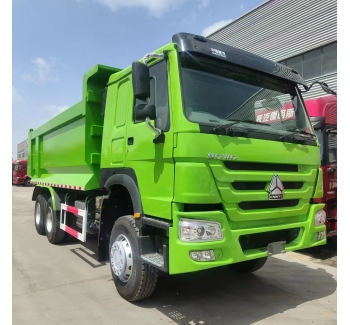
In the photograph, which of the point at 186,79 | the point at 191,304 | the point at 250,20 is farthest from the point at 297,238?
the point at 250,20

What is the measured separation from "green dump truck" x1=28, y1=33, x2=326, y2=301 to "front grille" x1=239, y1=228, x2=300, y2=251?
0.01 metres

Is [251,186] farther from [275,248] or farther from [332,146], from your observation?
[332,146]

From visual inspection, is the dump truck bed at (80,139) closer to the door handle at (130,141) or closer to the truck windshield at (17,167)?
the door handle at (130,141)

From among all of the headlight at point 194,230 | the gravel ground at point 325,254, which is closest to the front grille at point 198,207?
the headlight at point 194,230

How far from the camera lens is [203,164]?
9.30ft

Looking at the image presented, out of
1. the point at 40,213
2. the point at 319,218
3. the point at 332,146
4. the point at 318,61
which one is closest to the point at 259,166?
the point at 319,218

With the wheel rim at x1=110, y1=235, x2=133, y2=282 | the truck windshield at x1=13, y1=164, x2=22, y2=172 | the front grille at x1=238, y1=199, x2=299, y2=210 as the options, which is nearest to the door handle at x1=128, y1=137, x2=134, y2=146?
the wheel rim at x1=110, y1=235, x2=133, y2=282

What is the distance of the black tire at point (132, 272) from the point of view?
3.43m

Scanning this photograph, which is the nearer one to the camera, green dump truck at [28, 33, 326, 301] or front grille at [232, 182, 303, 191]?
green dump truck at [28, 33, 326, 301]

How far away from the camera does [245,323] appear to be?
10.6 feet

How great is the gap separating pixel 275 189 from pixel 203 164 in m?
0.97

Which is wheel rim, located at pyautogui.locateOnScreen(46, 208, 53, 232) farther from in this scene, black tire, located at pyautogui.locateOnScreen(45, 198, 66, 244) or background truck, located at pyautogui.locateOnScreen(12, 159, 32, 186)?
background truck, located at pyautogui.locateOnScreen(12, 159, 32, 186)

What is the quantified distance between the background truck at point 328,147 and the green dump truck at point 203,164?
6.31 feet

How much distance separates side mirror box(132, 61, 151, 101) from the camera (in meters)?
3.03
